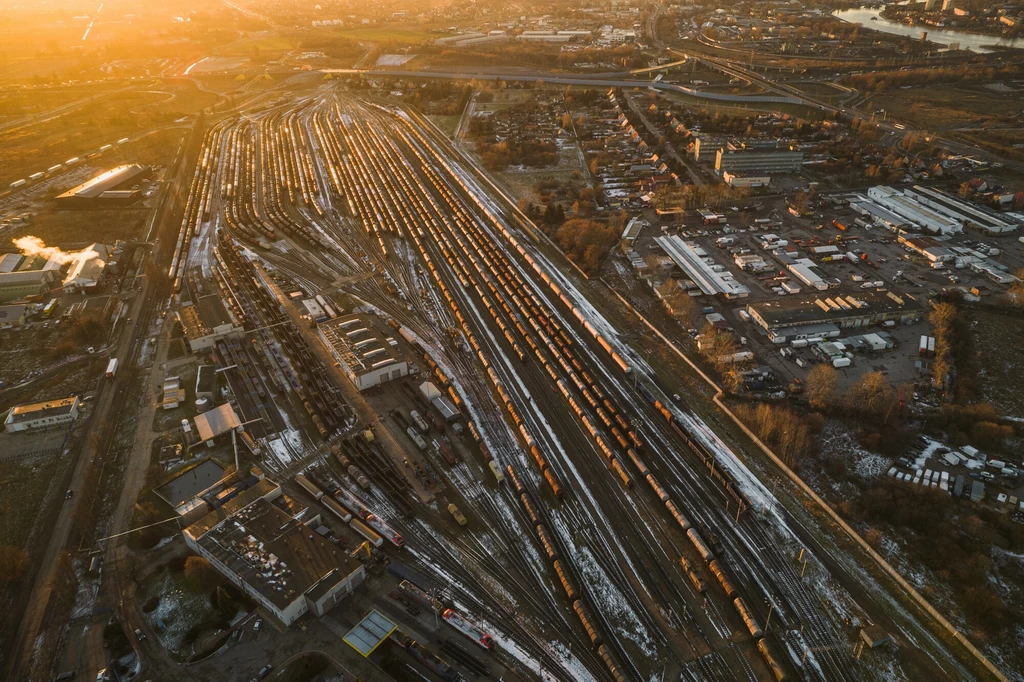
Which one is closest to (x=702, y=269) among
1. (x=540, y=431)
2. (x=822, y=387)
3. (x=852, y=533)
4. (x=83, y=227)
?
(x=822, y=387)

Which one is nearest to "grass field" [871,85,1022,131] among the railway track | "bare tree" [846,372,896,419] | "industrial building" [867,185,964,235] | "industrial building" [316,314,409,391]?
"industrial building" [867,185,964,235]

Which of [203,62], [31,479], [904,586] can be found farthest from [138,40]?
[904,586]

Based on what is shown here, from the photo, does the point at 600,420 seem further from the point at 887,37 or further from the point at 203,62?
the point at 887,37

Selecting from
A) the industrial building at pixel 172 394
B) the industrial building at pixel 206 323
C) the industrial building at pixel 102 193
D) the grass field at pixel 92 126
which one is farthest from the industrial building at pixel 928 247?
the grass field at pixel 92 126

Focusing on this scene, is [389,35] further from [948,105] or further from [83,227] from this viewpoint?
[948,105]

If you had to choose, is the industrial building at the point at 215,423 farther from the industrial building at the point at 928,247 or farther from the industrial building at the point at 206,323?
the industrial building at the point at 928,247

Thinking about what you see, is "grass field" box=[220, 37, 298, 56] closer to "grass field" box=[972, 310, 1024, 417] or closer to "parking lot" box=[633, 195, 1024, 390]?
"parking lot" box=[633, 195, 1024, 390]
